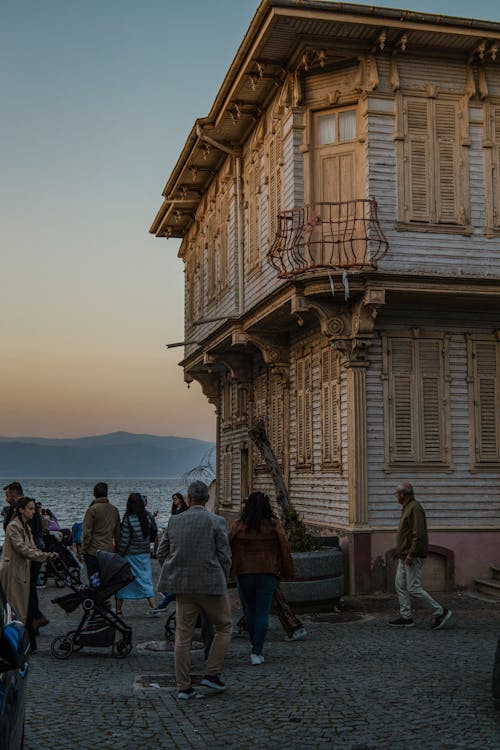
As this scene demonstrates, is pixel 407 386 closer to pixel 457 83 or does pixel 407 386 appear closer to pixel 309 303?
pixel 309 303

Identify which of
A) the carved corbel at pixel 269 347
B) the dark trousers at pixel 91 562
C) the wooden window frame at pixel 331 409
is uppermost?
the carved corbel at pixel 269 347

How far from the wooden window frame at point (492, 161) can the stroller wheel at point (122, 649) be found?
9912 mm

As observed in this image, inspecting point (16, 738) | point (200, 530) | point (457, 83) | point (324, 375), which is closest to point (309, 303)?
point (324, 375)

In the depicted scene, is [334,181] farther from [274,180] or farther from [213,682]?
[213,682]

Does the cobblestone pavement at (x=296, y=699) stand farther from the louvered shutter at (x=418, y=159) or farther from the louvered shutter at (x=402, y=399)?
the louvered shutter at (x=418, y=159)

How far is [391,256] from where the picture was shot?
16859 mm

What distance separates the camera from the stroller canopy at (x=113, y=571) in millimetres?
11664

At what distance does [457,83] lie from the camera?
17797 mm

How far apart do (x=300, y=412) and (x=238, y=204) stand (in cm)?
538

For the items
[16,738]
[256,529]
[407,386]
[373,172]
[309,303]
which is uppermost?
[373,172]

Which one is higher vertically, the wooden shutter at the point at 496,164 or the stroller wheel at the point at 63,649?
the wooden shutter at the point at 496,164

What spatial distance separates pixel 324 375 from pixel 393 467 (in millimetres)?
2408

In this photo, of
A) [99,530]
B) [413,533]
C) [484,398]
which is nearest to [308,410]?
[484,398]

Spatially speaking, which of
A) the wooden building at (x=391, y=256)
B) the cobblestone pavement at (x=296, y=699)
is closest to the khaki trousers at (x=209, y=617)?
the cobblestone pavement at (x=296, y=699)
